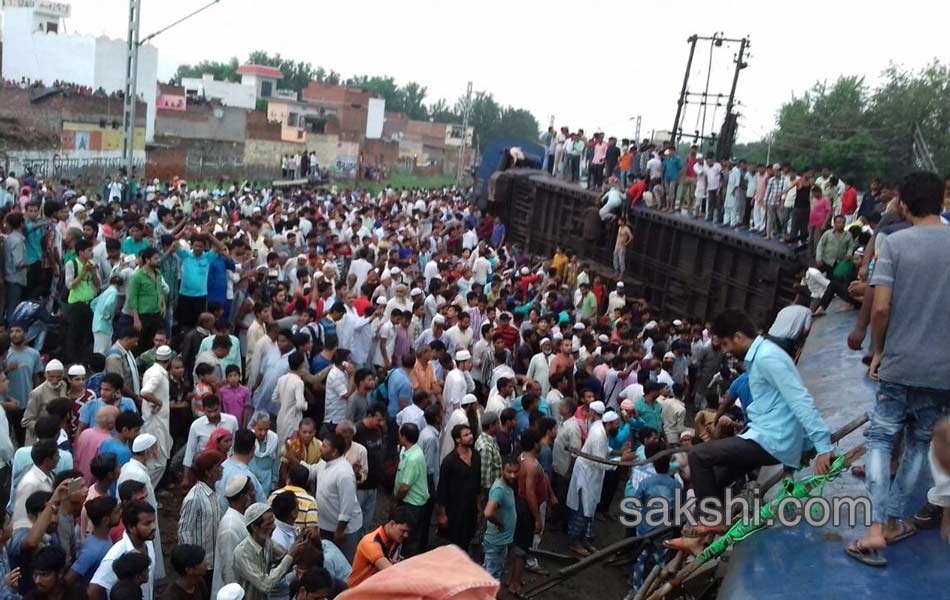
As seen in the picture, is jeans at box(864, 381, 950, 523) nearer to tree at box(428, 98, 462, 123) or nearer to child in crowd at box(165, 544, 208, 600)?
child in crowd at box(165, 544, 208, 600)

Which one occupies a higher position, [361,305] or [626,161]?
[626,161]

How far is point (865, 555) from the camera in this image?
3914 millimetres

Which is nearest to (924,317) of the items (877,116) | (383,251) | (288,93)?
(383,251)

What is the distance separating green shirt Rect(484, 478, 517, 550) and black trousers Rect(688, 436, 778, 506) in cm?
278

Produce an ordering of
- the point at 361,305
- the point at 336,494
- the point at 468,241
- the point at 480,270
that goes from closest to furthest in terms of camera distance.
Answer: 1. the point at 336,494
2. the point at 361,305
3. the point at 480,270
4. the point at 468,241

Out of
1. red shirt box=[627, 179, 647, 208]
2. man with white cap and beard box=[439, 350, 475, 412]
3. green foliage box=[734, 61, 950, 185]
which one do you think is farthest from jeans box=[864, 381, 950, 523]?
green foliage box=[734, 61, 950, 185]

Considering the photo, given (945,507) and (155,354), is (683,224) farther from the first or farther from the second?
(945,507)

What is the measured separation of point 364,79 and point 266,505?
10208 cm

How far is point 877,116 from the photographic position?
1594 inches

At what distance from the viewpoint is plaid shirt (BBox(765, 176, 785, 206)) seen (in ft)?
50.8

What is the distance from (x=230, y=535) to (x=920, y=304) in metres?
3.84

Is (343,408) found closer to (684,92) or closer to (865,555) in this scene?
(865,555)

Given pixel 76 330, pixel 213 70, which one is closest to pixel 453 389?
pixel 76 330

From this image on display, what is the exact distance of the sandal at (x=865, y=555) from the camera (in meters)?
3.87
